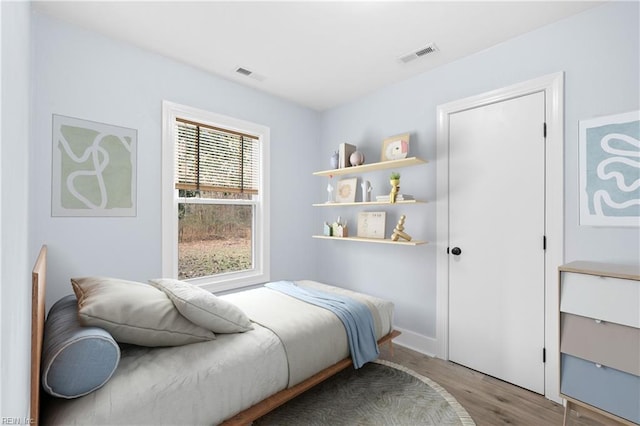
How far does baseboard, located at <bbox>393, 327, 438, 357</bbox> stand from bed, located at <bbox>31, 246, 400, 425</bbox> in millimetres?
1104

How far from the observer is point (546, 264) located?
2.26 m

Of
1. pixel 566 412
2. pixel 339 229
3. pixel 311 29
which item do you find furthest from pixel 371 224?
pixel 566 412

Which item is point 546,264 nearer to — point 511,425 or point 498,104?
point 511,425

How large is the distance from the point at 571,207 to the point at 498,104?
97 centimetres

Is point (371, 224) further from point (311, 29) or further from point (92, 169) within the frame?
point (92, 169)

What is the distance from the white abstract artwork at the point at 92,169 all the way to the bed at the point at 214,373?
684 millimetres

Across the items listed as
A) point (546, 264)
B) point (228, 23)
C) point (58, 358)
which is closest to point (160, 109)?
point (228, 23)

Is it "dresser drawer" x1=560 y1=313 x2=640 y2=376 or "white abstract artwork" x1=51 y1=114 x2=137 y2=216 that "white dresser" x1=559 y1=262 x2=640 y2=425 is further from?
"white abstract artwork" x1=51 y1=114 x2=137 y2=216

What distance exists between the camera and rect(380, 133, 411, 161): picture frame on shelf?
116 inches

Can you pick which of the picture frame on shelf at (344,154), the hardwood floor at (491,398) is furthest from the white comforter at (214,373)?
the picture frame on shelf at (344,154)

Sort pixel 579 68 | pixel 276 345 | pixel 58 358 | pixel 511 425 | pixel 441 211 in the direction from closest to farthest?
pixel 58 358
pixel 276 345
pixel 511 425
pixel 579 68
pixel 441 211

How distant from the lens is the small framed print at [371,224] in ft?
10.6

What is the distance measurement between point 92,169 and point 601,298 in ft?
11.3

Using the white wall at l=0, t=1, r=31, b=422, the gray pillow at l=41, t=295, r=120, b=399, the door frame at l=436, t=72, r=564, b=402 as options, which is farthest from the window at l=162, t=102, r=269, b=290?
the door frame at l=436, t=72, r=564, b=402
